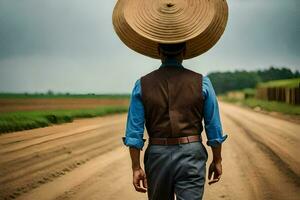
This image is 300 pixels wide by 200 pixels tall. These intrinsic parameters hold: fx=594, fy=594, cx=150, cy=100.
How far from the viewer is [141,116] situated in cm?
328

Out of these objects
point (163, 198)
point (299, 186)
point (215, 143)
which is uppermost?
point (215, 143)

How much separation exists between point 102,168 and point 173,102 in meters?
4.66

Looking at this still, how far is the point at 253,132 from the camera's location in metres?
13.2

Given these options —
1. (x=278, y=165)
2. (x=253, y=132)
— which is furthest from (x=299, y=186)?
(x=253, y=132)

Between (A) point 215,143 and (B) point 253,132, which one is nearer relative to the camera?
(A) point 215,143

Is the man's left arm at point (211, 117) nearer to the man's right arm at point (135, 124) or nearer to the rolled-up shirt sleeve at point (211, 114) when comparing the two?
the rolled-up shirt sleeve at point (211, 114)

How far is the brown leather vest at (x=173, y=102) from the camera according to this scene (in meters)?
3.23

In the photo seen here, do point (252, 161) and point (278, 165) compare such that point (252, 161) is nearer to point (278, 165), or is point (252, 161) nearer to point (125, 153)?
point (278, 165)

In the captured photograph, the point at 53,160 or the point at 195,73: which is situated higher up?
the point at 195,73

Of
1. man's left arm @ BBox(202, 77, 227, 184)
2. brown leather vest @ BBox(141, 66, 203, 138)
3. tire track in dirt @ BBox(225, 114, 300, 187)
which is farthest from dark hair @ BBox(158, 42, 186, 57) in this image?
tire track in dirt @ BBox(225, 114, 300, 187)

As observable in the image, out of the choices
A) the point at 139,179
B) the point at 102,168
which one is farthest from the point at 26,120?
the point at 139,179

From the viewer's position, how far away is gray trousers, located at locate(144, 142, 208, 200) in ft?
10.6

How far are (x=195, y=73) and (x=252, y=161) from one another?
5.24m

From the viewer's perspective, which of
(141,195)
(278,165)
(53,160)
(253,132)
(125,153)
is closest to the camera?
(141,195)
